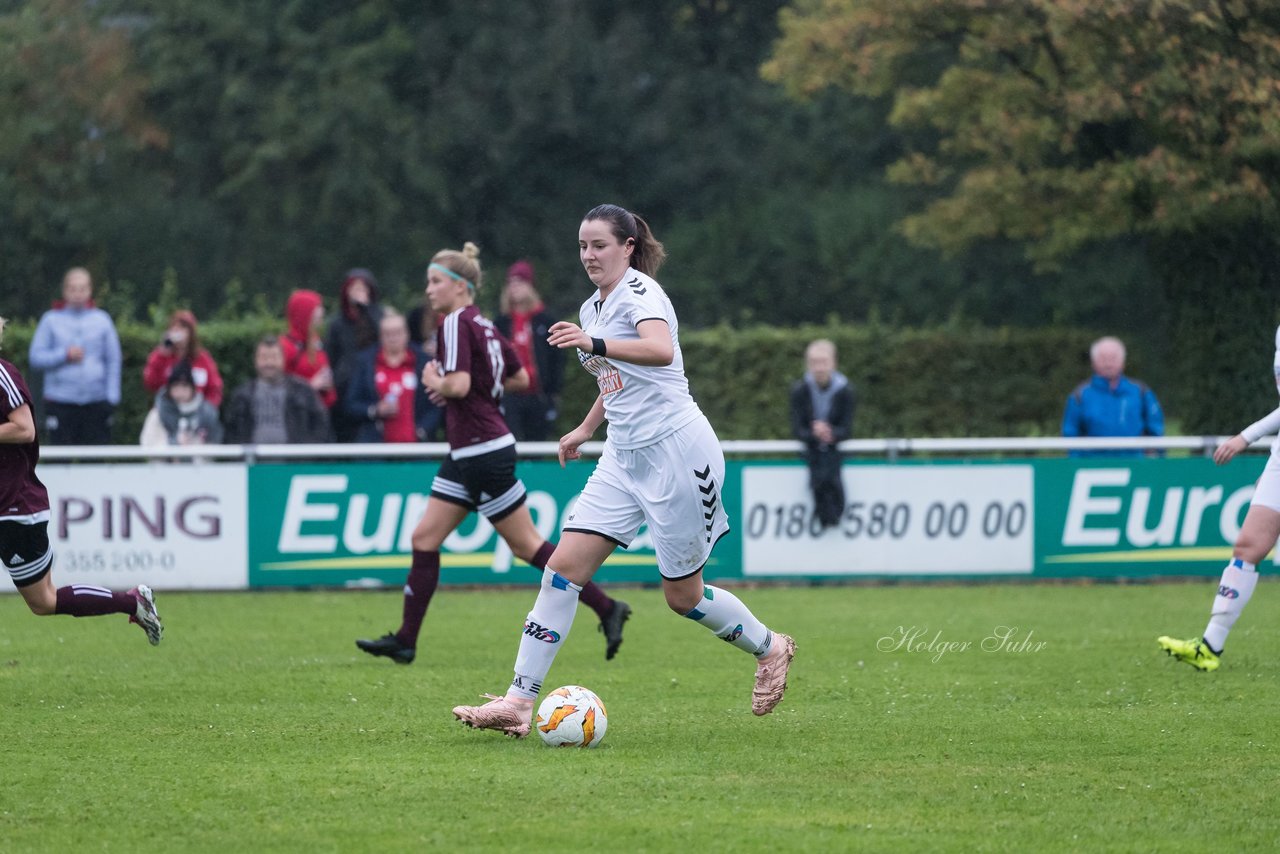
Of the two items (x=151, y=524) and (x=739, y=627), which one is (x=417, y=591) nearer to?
(x=739, y=627)

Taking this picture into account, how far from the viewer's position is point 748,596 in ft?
45.5

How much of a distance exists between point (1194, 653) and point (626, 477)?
375cm

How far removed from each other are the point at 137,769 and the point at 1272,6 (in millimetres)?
14690

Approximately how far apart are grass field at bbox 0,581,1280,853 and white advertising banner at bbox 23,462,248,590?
2178mm

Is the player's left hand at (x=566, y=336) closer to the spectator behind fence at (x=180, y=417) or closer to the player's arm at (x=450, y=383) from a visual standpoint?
the player's arm at (x=450, y=383)

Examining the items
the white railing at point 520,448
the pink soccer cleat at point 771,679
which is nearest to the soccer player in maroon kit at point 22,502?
the pink soccer cleat at point 771,679

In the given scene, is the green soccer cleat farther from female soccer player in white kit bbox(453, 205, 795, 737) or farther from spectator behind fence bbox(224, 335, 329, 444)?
spectator behind fence bbox(224, 335, 329, 444)

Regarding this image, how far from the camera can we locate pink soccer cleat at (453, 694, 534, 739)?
718 centimetres

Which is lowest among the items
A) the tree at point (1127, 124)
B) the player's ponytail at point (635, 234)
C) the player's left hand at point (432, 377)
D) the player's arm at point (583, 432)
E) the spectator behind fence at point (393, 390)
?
the spectator behind fence at point (393, 390)

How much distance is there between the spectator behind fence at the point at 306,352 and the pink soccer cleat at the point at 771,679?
8.57 m

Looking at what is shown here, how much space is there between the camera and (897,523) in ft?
47.8

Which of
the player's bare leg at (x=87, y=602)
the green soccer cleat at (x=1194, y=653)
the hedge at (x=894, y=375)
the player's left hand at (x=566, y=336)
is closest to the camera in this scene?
the player's left hand at (x=566, y=336)

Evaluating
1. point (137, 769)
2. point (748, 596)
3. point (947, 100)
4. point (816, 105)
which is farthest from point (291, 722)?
point (816, 105)

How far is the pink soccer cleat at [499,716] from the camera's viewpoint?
7.18m
